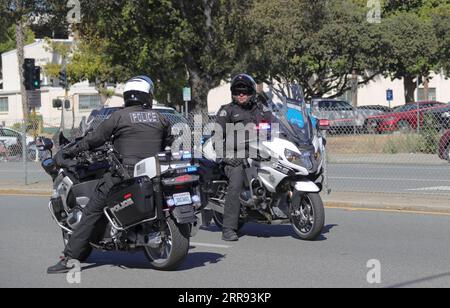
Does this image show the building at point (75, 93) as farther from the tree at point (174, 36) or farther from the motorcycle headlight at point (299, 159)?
the motorcycle headlight at point (299, 159)

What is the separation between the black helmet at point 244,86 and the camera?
9336 millimetres

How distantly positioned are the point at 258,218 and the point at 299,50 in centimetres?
3159

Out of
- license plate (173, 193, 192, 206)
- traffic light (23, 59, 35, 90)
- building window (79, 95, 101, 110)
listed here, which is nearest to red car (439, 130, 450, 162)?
traffic light (23, 59, 35, 90)

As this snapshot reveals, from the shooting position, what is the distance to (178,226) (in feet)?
24.0

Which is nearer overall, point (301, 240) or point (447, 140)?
point (301, 240)

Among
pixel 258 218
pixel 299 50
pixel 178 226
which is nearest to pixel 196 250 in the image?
pixel 258 218

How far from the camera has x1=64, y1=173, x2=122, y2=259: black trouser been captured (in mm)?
7469

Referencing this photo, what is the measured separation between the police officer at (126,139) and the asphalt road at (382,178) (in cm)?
700

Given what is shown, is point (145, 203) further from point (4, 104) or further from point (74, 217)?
point (4, 104)

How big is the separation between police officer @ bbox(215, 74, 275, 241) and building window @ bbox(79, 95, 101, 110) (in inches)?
1988

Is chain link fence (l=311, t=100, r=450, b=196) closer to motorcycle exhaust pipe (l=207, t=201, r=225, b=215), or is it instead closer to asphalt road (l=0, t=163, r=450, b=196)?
asphalt road (l=0, t=163, r=450, b=196)

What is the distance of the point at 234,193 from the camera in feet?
30.3

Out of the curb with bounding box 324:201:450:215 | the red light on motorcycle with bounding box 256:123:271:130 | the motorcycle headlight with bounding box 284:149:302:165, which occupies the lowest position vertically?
the curb with bounding box 324:201:450:215
